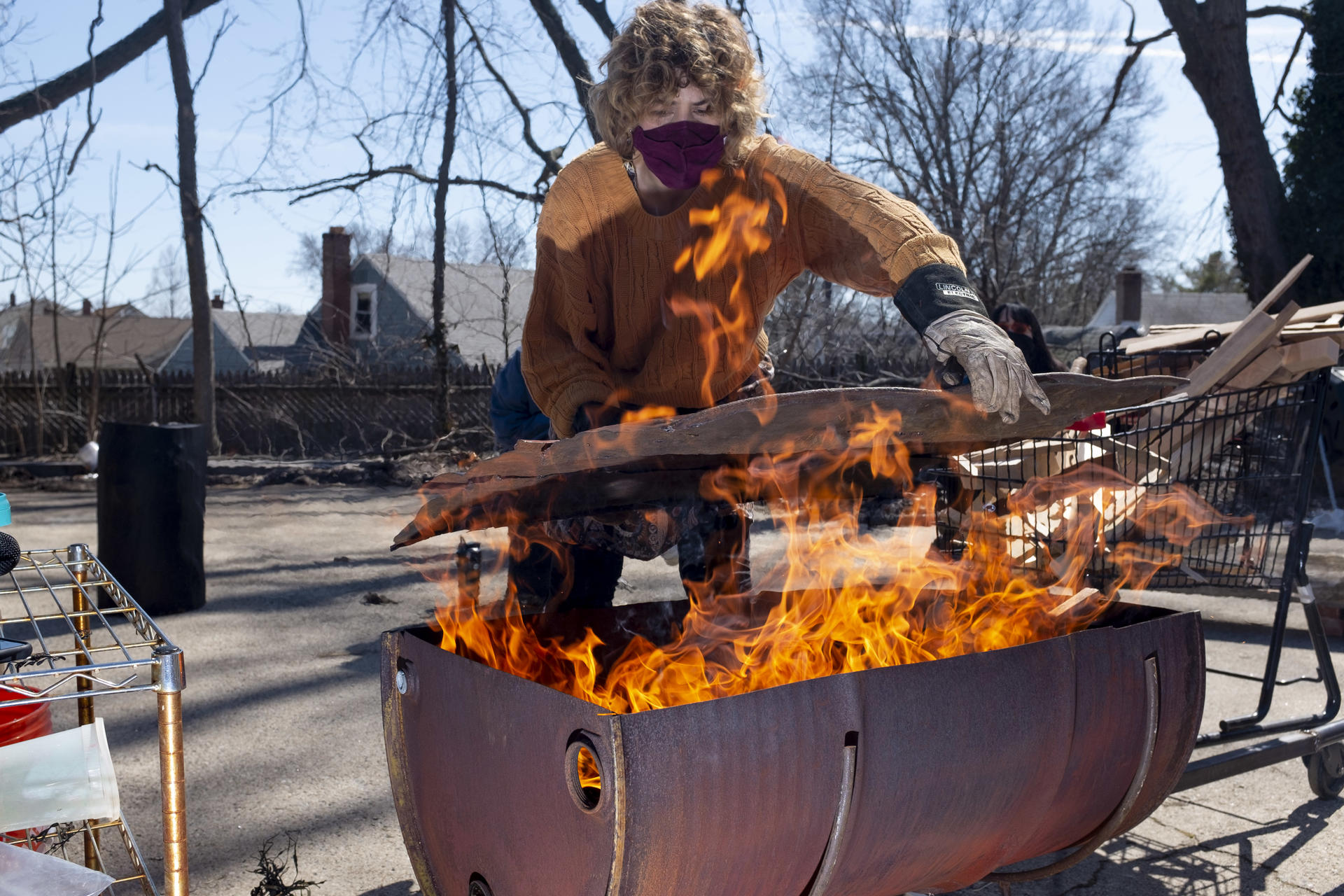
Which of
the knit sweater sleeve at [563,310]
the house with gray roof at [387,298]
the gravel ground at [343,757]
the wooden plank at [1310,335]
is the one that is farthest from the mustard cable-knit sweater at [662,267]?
the house with gray roof at [387,298]

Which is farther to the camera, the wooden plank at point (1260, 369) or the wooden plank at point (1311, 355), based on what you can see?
the wooden plank at point (1260, 369)

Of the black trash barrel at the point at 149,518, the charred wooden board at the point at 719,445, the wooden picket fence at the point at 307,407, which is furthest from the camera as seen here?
the wooden picket fence at the point at 307,407

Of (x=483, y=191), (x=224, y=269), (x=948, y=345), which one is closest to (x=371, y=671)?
(x=948, y=345)

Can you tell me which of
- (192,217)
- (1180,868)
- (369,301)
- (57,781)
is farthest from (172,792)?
(369,301)

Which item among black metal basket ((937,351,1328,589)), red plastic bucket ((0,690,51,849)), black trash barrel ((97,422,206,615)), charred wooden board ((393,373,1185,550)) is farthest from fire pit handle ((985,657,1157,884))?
black trash barrel ((97,422,206,615))

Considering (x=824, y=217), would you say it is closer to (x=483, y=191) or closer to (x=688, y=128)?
(x=688, y=128)

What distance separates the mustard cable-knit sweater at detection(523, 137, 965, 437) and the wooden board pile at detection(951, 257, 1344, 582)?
91 cm

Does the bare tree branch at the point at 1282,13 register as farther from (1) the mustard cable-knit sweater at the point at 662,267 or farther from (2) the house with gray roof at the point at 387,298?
(2) the house with gray roof at the point at 387,298

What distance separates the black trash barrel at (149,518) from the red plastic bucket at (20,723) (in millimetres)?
3529

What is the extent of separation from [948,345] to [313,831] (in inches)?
84.5

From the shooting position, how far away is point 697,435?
4.94 ft

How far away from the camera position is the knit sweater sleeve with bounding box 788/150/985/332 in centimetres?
196

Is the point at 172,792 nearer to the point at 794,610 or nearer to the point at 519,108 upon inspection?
the point at 794,610

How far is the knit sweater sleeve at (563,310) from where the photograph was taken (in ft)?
7.16
